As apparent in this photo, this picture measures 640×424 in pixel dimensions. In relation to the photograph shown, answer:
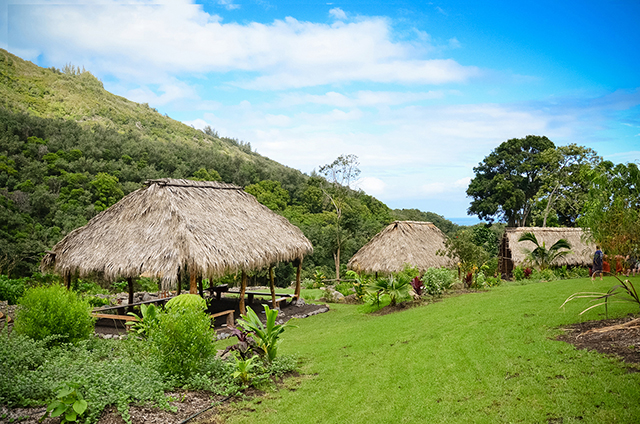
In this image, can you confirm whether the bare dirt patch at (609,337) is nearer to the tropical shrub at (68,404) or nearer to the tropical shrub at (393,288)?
the tropical shrub at (393,288)

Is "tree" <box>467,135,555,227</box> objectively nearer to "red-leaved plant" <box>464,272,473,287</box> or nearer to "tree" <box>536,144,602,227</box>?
"tree" <box>536,144,602,227</box>

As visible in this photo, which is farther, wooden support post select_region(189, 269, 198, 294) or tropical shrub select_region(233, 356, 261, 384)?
wooden support post select_region(189, 269, 198, 294)

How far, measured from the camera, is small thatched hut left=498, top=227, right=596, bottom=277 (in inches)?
782

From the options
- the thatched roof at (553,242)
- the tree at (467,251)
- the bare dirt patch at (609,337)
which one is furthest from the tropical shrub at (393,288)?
the thatched roof at (553,242)

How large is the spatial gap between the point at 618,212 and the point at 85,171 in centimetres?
2749

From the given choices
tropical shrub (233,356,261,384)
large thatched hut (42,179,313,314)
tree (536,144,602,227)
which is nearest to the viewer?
tropical shrub (233,356,261,384)

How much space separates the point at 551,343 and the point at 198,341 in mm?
4887

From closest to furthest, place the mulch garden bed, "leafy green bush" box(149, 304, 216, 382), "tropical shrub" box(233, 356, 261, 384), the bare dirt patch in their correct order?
the mulch garden bed < the bare dirt patch < "leafy green bush" box(149, 304, 216, 382) < "tropical shrub" box(233, 356, 261, 384)

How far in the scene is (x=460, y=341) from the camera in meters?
6.60

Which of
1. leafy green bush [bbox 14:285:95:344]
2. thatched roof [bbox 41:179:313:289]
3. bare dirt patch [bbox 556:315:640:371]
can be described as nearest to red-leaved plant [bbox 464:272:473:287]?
thatched roof [bbox 41:179:313:289]

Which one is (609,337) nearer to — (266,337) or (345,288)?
(266,337)

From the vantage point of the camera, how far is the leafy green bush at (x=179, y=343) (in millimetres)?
5402

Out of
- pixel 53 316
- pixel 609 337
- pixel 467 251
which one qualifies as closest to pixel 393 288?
pixel 467 251

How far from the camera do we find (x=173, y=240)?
31.5ft
